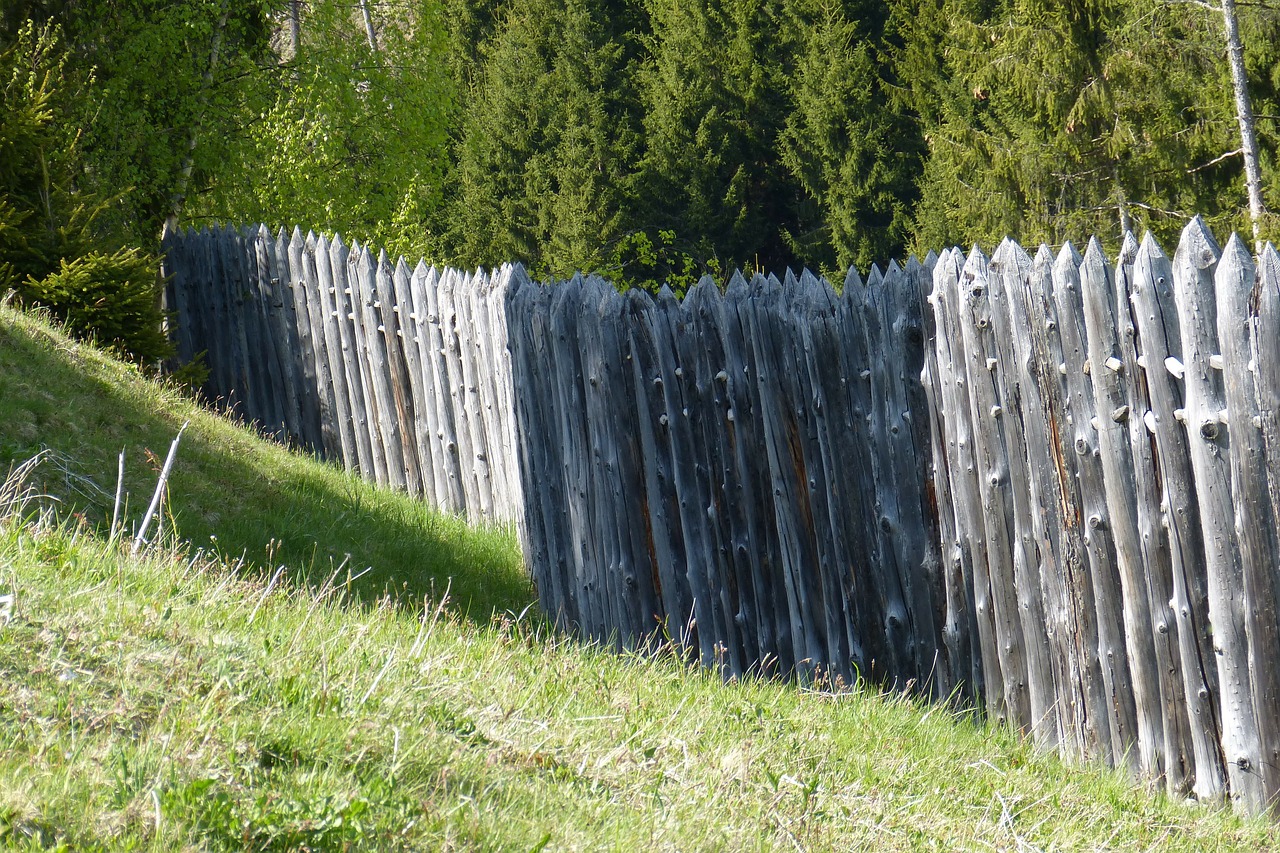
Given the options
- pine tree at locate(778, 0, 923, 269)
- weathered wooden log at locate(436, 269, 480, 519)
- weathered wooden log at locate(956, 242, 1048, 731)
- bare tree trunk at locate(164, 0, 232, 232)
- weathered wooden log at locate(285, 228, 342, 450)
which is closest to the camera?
weathered wooden log at locate(956, 242, 1048, 731)

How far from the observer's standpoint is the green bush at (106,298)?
8109 mm

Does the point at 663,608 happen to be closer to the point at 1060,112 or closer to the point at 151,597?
the point at 151,597

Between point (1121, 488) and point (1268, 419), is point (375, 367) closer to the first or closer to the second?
point (1121, 488)

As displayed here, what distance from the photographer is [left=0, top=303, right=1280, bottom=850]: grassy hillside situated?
2182 millimetres

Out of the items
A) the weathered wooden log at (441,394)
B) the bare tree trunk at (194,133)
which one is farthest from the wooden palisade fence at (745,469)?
the bare tree trunk at (194,133)

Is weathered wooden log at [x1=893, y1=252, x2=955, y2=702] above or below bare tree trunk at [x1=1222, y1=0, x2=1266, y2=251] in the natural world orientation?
below

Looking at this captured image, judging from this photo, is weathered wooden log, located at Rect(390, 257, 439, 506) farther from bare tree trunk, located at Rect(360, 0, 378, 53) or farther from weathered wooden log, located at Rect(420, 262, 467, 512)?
bare tree trunk, located at Rect(360, 0, 378, 53)

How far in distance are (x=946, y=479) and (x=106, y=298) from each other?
6675mm

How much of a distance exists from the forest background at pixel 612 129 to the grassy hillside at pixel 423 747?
5.88 meters

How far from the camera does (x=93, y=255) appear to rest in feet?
26.8

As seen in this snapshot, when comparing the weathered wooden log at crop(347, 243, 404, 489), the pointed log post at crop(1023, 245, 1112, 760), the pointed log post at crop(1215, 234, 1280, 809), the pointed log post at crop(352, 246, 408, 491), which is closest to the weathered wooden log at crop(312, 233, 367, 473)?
the weathered wooden log at crop(347, 243, 404, 489)

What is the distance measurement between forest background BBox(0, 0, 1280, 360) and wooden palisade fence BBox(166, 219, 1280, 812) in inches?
185

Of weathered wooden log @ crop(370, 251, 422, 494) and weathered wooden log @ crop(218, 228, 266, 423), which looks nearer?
weathered wooden log @ crop(370, 251, 422, 494)

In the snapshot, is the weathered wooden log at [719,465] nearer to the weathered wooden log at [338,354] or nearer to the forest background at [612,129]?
the weathered wooden log at [338,354]
